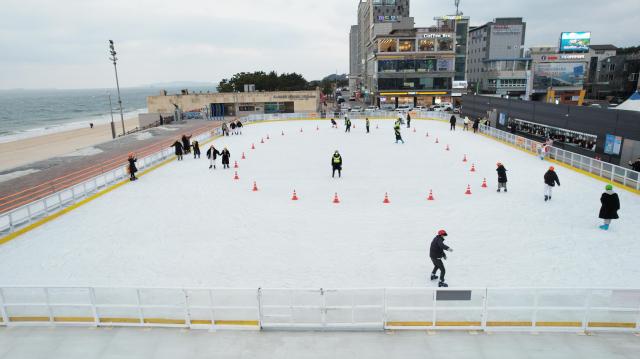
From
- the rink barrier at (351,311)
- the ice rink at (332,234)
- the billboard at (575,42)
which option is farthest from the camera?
the billboard at (575,42)

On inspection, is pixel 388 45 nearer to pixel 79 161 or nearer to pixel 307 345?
pixel 79 161

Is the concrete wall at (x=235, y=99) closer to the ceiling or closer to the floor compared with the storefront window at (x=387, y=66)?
closer to the floor

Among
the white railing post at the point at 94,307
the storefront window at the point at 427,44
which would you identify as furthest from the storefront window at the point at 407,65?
the white railing post at the point at 94,307

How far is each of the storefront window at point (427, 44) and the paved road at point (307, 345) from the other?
81.2 meters

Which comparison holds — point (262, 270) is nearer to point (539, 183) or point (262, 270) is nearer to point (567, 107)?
point (539, 183)

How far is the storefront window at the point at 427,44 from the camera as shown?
8012cm

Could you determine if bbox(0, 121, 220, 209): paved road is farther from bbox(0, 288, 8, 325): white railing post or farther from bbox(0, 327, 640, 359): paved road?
bbox(0, 327, 640, 359): paved road

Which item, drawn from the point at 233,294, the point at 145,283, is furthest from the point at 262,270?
the point at 145,283

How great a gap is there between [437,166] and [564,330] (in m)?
14.9

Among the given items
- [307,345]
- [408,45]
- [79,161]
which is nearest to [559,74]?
[408,45]

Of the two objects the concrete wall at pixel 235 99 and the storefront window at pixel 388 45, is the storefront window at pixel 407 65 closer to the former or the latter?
the storefront window at pixel 388 45

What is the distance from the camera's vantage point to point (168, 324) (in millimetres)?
7145

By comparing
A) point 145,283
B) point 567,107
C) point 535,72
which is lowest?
point 145,283

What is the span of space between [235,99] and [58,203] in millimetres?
50274
